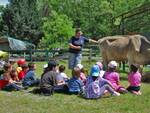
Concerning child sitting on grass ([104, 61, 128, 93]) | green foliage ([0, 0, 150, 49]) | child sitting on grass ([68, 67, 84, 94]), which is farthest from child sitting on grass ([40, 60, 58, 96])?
green foliage ([0, 0, 150, 49])

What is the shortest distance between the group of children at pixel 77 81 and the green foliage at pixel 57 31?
121 ft

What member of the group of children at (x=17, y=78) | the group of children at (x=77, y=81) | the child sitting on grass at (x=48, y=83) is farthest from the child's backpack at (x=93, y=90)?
the group of children at (x=17, y=78)

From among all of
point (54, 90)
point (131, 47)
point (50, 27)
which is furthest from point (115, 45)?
point (50, 27)

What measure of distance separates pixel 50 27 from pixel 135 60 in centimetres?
3521

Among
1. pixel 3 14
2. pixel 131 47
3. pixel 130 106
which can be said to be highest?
pixel 3 14

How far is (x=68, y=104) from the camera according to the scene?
12570mm

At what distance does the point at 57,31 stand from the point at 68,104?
4127cm

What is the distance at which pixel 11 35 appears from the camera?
59500mm

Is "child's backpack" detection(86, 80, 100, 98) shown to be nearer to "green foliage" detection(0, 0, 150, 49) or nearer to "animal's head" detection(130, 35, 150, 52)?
"animal's head" detection(130, 35, 150, 52)

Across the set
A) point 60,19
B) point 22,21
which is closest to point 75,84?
point 60,19

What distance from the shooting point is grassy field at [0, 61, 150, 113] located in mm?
11758

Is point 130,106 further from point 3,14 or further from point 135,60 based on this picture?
point 3,14

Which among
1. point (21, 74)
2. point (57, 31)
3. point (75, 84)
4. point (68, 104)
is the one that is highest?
point (57, 31)

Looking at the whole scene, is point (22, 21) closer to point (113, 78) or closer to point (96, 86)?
point (113, 78)
